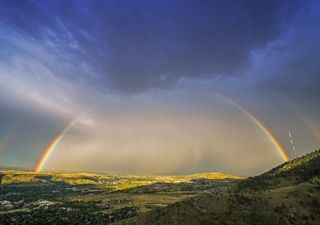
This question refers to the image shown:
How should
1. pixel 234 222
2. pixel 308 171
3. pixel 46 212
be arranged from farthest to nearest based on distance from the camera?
pixel 46 212
pixel 308 171
pixel 234 222

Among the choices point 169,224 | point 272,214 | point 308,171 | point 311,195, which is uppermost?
point 308,171

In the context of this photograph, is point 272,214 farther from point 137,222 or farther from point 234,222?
point 137,222

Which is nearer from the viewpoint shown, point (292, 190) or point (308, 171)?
point (292, 190)

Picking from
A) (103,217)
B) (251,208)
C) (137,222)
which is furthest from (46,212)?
(251,208)

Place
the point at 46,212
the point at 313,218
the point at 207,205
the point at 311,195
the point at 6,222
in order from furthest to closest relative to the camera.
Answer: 1. the point at 46,212
2. the point at 6,222
3. the point at 311,195
4. the point at 207,205
5. the point at 313,218

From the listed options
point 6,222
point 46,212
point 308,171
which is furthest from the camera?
point 46,212

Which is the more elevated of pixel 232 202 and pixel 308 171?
pixel 308 171

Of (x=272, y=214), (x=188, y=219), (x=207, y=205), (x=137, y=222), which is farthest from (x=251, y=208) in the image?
(x=137, y=222)

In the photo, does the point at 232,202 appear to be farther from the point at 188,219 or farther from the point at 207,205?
the point at 188,219

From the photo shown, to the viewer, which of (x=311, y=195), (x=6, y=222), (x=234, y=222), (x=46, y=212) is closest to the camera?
(x=234, y=222)
